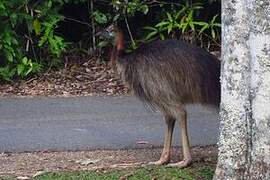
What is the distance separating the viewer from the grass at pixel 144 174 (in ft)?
22.4

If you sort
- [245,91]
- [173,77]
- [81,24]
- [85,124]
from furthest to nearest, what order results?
1. [81,24]
2. [85,124]
3. [173,77]
4. [245,91]

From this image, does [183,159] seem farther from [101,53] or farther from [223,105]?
[101,53]

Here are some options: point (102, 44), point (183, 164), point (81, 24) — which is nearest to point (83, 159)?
point (183, 164)

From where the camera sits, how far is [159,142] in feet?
26.8

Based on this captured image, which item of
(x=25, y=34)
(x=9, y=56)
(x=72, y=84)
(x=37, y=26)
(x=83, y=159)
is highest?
(x=37, y=26)

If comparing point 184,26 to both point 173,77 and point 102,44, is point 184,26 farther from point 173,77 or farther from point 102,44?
point 173,77

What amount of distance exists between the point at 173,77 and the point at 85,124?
242 cm

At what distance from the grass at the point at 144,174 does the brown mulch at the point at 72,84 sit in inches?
149

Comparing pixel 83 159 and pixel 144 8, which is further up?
pixel 144 8

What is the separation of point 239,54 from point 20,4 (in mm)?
6303

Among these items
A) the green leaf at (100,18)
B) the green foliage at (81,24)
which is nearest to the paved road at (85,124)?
the green foliage at (81,24)

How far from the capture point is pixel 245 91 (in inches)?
233

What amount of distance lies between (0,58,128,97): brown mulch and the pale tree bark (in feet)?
15.7

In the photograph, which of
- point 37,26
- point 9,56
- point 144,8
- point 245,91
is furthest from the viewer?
point 144,8
